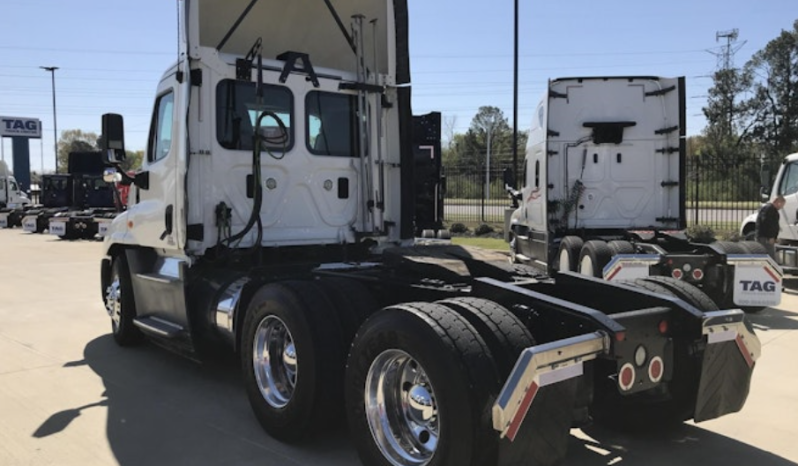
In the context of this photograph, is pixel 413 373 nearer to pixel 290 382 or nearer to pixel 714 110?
pixel 290 382

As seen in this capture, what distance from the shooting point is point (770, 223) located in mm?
10359

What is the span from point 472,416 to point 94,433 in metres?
2.89

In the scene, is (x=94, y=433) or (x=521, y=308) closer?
(x=521, y=308)

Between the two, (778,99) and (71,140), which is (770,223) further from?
(71,140)

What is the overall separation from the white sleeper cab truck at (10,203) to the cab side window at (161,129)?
95.7 ft

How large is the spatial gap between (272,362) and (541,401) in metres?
2.16

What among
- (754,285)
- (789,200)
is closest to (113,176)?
(754,285)

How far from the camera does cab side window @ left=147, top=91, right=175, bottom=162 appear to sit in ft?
19.0

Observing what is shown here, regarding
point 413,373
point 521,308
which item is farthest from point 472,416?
point 521,308

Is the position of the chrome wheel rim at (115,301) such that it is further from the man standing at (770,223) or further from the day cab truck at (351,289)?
the man standing at (770,223)

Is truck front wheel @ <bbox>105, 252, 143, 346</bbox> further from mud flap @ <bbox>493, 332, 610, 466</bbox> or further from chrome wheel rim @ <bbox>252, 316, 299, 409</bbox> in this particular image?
mud flap @ <bbox>493, 332, 610, 466</bbox>

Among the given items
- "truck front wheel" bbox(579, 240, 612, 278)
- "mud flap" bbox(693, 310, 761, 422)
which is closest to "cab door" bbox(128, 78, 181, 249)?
"mud flap" bbox(693, 310, 761, 422)

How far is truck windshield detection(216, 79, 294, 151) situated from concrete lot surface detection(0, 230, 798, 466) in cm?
213

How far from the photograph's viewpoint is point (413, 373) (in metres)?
3.42
